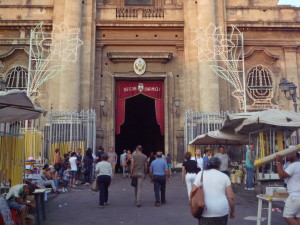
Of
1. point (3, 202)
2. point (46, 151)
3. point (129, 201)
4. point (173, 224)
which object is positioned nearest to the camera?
point (3, 202)

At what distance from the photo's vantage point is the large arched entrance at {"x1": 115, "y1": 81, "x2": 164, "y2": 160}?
20.8 meters

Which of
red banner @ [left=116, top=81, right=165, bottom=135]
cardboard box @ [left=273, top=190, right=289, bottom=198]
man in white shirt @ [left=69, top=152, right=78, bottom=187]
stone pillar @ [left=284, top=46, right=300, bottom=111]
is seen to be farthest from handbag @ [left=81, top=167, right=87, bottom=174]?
stone pillar @ [left=284, top=46, right=300, bottom=111]

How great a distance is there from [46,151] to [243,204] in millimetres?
10965

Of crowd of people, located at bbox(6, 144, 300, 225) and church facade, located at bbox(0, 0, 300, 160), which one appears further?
church facade, located at bbox(0, 0, 300, 160)

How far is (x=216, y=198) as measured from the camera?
455cm

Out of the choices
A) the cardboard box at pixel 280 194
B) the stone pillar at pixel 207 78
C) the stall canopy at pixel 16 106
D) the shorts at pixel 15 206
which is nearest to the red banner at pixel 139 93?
the stone pillar at pixel 207 78

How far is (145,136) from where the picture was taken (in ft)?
97.1

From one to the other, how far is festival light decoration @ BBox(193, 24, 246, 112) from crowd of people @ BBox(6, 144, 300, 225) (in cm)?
Answer: 536

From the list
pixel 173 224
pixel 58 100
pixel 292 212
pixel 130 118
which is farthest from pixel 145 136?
pixel 292 212

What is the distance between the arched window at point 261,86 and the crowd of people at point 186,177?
6482 mm

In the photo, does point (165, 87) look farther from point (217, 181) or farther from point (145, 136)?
point (217, 181)

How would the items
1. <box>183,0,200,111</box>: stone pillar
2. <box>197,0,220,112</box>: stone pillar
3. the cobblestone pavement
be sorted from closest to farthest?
the cobblestone pavement → <box>197,0,220,112</box>: stone pillar → <box>183,0,200,111</box>: stone pillar

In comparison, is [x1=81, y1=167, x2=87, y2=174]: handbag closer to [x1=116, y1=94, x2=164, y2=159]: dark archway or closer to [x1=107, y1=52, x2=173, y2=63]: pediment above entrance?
[x1=107, y1=52, x2=173, y2=63]: pediment above entrance

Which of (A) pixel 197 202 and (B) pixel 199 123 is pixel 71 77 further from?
(A) pixel 197 202
